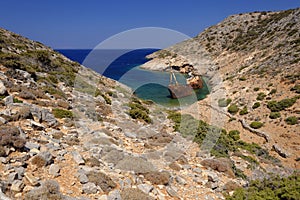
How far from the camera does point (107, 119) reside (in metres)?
13.9

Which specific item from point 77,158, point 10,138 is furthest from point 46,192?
point 10,138

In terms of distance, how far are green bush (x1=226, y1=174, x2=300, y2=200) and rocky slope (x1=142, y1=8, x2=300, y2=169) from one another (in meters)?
7.88

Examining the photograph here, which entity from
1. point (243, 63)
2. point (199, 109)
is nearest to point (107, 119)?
point (199, 109)

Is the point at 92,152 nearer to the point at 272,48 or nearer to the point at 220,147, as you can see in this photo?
the point at 220,147

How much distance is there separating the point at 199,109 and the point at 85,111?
19659 mm

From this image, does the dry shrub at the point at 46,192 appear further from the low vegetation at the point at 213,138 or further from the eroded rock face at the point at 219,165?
the low vegetation at the point at 213,138

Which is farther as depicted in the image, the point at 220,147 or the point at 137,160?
the point at 220,147

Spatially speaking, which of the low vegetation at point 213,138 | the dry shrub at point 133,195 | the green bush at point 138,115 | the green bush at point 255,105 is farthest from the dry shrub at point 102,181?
the green bush at point 255,105

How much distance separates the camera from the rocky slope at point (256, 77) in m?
20.5

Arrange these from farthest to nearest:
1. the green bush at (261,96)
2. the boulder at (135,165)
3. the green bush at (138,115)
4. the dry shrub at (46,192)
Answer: the green bush at (261,96) < the green bush at (138,115) < the boulder at (135,165) < the dry shrub at (46,192)

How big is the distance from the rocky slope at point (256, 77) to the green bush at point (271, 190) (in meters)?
7.88

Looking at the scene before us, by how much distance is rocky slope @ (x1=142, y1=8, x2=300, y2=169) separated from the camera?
67.2 ft

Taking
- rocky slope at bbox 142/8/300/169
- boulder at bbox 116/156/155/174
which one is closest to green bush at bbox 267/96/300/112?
rocky slope at bbox 142/8/300/169

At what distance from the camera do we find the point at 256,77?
122ft
